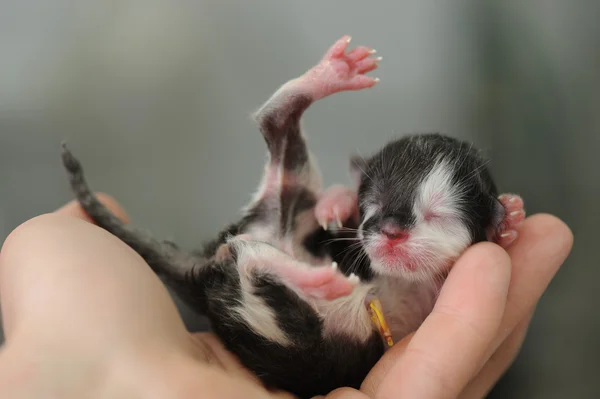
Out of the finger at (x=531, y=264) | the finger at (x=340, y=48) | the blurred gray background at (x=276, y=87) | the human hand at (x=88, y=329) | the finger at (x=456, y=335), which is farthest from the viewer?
the blurred gray background at (x=276, y=87)

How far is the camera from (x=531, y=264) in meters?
1.23

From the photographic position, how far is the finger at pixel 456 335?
969 millimetres

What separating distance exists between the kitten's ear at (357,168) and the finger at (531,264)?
1.39 ft

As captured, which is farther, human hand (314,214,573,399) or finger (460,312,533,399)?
finger (460,312,533,399)

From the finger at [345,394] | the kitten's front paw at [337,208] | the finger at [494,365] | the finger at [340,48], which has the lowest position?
the finger at [494,365]

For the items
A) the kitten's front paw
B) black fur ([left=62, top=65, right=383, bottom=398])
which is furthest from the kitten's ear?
black fur ([left=62, top=65, right=383, bottom=398])

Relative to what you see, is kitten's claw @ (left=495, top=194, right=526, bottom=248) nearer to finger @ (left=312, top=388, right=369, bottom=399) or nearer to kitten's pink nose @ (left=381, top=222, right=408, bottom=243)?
kitten's pink nose @ (left=381, top=222, right=408, bottom=243)

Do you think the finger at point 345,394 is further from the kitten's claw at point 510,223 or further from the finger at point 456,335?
the kitten's claw at point 510,223

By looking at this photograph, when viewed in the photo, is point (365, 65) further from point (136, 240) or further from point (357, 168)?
point (136, 240)

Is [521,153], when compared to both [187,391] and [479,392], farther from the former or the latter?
[187,391]

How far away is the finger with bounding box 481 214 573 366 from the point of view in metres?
1.21

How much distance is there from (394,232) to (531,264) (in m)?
0.35

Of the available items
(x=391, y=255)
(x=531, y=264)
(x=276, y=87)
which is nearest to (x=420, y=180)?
(x=391, y=255)

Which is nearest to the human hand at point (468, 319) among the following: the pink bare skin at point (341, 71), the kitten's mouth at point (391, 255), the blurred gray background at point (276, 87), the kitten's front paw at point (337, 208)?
the kitten's mouth at point (391, 255)
